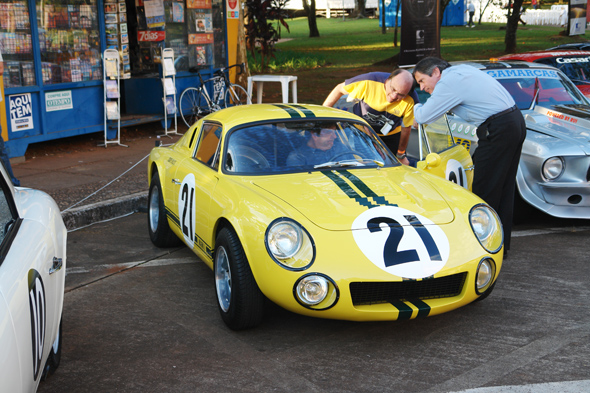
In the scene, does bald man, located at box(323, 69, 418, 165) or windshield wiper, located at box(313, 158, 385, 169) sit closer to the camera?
windshield wiper, located at box(313, 158, 385, 169)

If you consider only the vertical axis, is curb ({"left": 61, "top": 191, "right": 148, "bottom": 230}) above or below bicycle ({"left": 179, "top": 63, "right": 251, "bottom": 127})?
below

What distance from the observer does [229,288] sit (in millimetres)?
4371

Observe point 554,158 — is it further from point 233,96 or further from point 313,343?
point 233,96

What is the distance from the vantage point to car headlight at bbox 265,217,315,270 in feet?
12.7

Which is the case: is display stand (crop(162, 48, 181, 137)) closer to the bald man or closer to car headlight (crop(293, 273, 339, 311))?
the bald man

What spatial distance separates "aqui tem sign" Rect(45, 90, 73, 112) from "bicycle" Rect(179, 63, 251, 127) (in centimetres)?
233

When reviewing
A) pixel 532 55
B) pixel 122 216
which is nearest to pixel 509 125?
pixel 122 216

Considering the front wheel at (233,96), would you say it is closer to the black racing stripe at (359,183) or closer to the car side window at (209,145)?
the car side window at (209,145)

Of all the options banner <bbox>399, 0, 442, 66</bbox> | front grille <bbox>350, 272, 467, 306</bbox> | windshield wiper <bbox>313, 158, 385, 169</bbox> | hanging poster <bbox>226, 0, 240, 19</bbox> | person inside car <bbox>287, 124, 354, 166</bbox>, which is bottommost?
front grille <bbox>350, 272, 467, 306</bbox>

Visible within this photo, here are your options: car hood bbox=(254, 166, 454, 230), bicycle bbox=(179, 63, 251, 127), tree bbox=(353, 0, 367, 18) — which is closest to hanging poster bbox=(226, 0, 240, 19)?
bicycle bbox=(179, 63, 251, 127)

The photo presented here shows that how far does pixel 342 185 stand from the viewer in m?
4.57

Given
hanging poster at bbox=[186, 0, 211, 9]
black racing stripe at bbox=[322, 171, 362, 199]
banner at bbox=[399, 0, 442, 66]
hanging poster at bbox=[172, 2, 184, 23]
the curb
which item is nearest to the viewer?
black racing stripe at bbox=[322, 171, 362, 199]

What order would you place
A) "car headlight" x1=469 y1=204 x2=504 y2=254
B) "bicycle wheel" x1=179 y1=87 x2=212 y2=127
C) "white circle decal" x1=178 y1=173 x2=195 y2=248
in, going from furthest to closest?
"bicycle wheel" x1=179 y1=87 x2=212 y2=127
"white circle decal" x1=178 y1=173 x2=195 y2=248
"car headlight" x1=469 y1=204 x2=504 y2=254

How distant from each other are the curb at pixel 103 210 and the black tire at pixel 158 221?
107 cm
